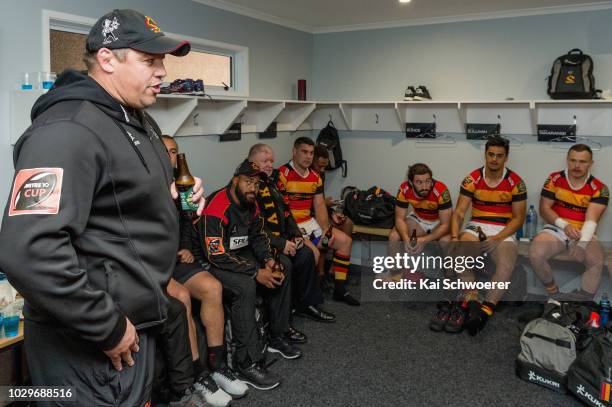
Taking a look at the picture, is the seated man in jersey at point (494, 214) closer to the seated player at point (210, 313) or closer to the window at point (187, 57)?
the seated player at point (210, 313)

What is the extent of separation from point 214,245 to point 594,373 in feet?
6.29

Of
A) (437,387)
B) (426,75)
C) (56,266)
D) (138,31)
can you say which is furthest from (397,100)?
(56,266)

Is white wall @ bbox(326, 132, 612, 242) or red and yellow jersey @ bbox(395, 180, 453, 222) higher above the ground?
white wall @ bbox(326, 132, 612, 242)

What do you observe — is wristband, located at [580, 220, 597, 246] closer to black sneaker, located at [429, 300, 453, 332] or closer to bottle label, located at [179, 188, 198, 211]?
black sneaker, located at [429, 300, 453, 332]

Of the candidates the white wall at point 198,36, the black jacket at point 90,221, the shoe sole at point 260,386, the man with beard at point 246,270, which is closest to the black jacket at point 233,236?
the man with beard at point 246,270

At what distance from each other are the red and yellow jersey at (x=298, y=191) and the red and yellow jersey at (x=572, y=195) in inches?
66.9

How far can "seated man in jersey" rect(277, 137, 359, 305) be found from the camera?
3.81 m

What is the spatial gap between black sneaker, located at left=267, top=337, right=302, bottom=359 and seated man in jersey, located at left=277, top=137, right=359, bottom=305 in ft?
3.11

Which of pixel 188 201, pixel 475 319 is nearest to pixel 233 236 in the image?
pixel 188 201

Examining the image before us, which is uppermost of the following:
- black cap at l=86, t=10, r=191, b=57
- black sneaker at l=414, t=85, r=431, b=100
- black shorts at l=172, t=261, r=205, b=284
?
black sneaker at l=414, t=85, r=431, b=100

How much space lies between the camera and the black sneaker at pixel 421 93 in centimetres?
426

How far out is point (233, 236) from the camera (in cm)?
285

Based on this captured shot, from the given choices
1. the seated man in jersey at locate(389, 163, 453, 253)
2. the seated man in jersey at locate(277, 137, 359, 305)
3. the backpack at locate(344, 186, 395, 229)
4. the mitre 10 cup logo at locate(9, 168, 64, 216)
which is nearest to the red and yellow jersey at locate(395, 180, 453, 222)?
the seated man in jersey at locate(389, 163, 453, 253)

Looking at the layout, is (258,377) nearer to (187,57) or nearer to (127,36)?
(127,36)
